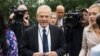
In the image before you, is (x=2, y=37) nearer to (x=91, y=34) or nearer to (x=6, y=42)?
(x=6, y=42)

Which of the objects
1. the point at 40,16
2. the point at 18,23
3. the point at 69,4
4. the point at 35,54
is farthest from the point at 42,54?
the point at 69,4

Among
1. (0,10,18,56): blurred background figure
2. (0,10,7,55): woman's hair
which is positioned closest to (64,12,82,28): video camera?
(0,10,18,56): blurred background figure

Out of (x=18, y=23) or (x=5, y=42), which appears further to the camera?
(x=18, y=23)

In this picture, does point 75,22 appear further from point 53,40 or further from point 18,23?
point 53,40

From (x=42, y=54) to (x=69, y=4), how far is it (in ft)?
64.3

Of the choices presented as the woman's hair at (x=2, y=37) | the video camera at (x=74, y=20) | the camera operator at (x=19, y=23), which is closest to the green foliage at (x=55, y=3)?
the video camera at (x=74, y=20)

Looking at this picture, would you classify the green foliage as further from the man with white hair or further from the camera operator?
the man with white hair

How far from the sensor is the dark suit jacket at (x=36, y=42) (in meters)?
6.44

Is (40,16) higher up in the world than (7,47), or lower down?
higher up

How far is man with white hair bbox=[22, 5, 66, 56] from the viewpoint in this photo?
6.39 m

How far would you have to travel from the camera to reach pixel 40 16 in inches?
252

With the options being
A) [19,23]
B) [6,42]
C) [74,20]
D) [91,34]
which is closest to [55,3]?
[74,20]

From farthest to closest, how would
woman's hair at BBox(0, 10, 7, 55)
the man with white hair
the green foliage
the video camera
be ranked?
the green foliage → the video camera → the man with white hair → woman's hair at BBox(0, 10, 7, 55)

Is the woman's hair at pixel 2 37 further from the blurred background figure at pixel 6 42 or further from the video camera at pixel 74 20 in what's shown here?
the video camera at pixel 74 20
